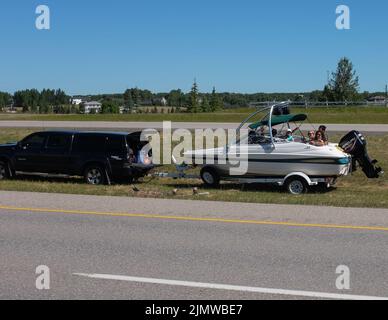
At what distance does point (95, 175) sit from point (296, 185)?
19.0ft

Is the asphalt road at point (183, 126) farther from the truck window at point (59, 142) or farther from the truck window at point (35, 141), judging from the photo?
the truck window at point (59, 142)

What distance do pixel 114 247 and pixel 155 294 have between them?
229cm

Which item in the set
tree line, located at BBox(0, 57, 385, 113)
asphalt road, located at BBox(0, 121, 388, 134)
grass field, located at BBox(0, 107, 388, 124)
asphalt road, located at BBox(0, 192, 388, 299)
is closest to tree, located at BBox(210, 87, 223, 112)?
tree line, located at BBox(0, 57, 385, 113)

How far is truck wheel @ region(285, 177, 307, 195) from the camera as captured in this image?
1456 centimetres

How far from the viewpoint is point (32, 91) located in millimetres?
134875

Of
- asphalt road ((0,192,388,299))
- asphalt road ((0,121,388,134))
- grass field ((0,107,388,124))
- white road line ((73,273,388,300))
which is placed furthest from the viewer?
grass field ((0,107,388,124))

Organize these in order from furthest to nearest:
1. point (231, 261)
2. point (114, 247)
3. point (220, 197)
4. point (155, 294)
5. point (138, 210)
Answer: point (220, 197)
point (138, 210)
point (114, 247)
point (231, 261)
point (155, 294)

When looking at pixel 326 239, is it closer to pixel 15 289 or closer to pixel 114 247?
pixel 114 247

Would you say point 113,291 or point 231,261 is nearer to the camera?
point 113,291

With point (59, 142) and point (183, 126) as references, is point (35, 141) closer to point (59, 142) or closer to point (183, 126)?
point (59, 142)

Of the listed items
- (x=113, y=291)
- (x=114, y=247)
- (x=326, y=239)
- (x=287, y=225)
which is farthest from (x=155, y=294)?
(x=287, y=225)

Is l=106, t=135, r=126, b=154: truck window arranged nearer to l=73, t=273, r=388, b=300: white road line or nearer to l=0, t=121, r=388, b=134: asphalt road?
l=73, t=273, r=388, b=300: white road line

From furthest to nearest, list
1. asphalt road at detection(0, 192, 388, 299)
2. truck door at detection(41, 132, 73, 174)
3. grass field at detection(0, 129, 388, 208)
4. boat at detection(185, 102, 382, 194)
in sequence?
truck door at detection(41, 132, 73, 174) < boat at detection(185, 102, 382, 194) < grass field at detection(0, 129, 388, 208) < asphalt road at detection(0, 192, 388, 299)

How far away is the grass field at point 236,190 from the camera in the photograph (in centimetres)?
1302
